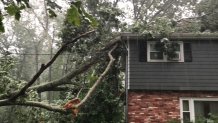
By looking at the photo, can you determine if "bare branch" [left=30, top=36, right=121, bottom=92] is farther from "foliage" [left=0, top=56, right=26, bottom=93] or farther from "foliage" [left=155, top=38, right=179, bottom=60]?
"foliage" [left=0, top=56, right=26, bottom=93]

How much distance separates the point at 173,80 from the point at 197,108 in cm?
142

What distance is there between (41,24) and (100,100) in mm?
23699

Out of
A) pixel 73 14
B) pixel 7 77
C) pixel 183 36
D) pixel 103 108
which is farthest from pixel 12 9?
pixel 183 36

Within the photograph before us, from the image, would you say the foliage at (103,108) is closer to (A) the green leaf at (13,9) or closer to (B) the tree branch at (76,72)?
(B) the tree branch at (76,72)

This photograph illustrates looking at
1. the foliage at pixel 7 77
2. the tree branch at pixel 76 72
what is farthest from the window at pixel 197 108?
the foliage at pixel 7 77

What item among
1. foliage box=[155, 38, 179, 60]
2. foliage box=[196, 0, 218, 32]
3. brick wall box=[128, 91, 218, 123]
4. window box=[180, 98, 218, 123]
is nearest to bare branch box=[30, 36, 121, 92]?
foliage box=[155, 38, 179, 60]

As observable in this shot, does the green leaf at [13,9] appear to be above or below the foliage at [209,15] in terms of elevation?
below

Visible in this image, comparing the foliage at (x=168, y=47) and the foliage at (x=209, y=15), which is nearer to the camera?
the foliage at (x=168, y=47)

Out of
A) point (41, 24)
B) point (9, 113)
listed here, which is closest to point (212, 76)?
point (9, 113)

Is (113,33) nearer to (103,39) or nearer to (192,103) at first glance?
(103,39)

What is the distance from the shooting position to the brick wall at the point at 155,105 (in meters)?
13.7

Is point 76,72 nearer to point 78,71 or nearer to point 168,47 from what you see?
point 78,71

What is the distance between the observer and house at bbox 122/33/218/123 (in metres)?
13.7

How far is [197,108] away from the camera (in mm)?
13617
